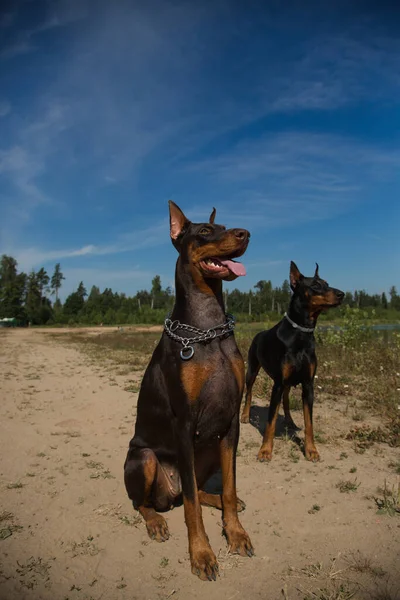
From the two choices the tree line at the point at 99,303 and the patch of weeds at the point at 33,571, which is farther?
the tree line at the point at 99,303

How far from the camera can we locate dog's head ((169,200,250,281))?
2809mm

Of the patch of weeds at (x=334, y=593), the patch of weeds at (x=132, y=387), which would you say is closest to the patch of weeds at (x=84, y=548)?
the patch of weeds at (x=334, y=593)

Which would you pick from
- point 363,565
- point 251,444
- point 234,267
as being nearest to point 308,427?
point 251,444

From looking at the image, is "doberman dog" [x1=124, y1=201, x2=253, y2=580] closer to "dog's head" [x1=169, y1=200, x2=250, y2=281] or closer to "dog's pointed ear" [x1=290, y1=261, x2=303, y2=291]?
"dog's head" [x1=169, y1=200, x2=250, y2=281]

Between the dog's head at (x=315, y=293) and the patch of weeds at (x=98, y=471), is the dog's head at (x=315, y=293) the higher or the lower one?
the higher one

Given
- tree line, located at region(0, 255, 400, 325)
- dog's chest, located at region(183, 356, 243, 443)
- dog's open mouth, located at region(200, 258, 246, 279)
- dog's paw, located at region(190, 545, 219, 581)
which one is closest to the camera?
dog's paw, located at region(190, 545, 219, 581)

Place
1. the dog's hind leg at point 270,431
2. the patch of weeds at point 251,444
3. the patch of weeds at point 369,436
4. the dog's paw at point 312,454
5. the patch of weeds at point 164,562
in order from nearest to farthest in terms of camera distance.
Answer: the patch of weeds at point 164,562 → the dog's paw at point 312,454 → the dog's hind leg at point 270,431 → the patch of weeds at point 369,436 → the patch of weeds at point 251,444

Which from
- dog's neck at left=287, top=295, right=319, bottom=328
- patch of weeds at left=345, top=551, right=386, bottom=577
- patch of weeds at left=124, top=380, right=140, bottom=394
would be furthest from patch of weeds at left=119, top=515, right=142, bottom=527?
patch of weeds at left=124, top=380, right=140, bottom=394

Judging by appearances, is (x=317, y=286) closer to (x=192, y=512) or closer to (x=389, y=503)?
(x=389, y=503)

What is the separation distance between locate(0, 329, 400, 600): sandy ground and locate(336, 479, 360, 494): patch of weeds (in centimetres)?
4

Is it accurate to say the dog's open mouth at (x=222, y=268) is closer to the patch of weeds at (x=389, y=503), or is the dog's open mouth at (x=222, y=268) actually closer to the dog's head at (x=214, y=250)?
the dog's head at (x=214, y=250)

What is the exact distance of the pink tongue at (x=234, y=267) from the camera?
282cm

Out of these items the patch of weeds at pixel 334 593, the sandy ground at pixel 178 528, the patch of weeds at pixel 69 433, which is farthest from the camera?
the patch of weeds at pixel 69 433

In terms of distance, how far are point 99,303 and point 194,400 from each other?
86.9m
